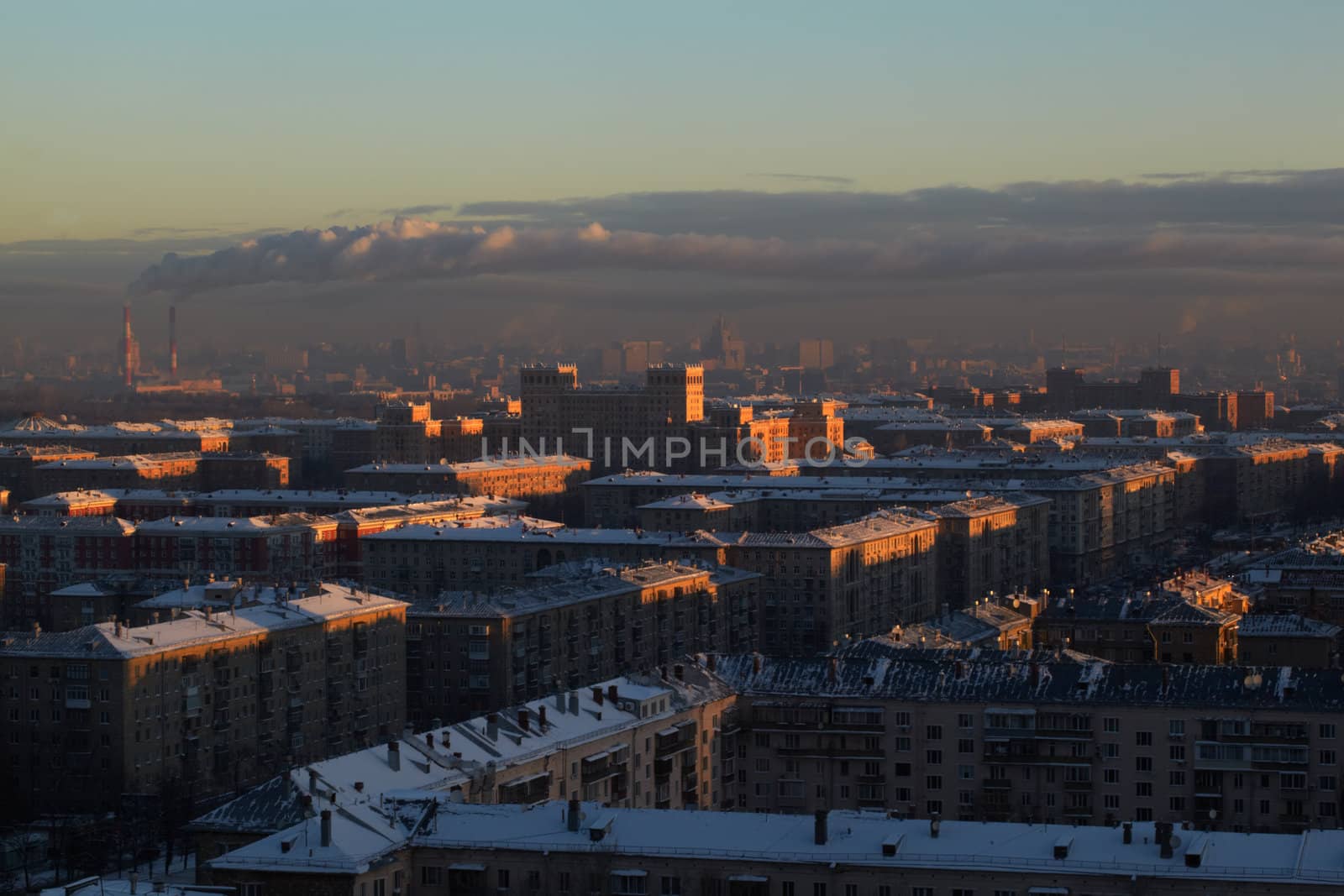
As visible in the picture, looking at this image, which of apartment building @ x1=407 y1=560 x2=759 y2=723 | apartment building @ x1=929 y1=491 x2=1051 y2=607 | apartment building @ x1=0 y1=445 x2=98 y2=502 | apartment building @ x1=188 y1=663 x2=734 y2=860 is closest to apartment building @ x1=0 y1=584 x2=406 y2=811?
apartment building @ x1=407 y1=560 x2=759 y2=723

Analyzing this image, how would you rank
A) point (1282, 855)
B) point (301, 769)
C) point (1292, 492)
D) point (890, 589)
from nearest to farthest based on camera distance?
point (1282, 855) → point (301, 769) → point (890, 589) → point (1292, 492)

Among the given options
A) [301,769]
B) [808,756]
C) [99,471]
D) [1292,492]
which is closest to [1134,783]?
[808,756]

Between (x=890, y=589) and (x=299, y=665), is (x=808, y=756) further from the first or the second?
(x=890, y=589)

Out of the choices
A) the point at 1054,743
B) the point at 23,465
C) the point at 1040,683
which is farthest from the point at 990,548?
the point at 23,465

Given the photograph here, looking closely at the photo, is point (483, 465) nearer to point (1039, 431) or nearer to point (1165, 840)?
point (1039, 431)

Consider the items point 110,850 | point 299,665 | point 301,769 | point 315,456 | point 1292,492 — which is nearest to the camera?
point 301,769

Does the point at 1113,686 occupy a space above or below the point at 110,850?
above

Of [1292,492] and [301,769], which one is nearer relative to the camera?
[301,769]
